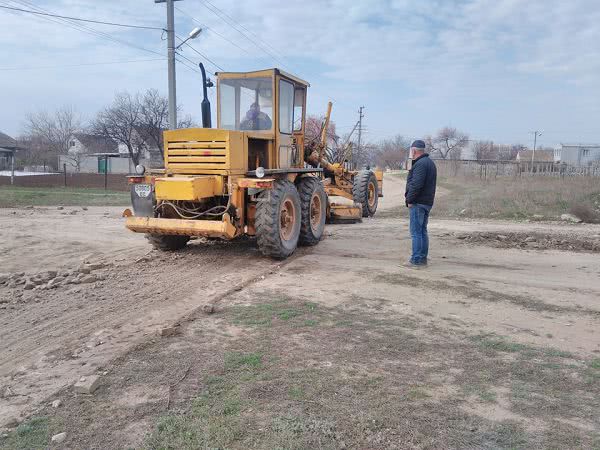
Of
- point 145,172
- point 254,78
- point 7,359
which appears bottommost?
point 7,359

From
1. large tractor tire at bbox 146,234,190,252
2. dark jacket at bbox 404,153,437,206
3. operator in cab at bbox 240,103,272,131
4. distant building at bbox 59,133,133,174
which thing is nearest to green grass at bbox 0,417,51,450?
large tractor tire at bbox 146,234,190,252

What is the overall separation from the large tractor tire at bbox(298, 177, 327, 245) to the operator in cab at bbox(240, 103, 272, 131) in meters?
1.35

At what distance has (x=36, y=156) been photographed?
53.8 m

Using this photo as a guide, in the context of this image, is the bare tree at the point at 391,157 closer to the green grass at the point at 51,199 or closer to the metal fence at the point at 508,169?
the metal fence at the point at 508,169

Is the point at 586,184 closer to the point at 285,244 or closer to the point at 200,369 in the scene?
the point at 285,244

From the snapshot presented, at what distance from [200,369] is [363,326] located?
177 centimetres

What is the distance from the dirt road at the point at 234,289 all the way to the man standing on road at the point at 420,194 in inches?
13.0

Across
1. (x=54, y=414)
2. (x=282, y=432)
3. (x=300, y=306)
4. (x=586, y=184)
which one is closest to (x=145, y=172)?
(x=300, y=306)

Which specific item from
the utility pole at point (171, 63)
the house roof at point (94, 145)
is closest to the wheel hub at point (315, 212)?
the utility pole at point (171, 63)

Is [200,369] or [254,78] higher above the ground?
[254,78]

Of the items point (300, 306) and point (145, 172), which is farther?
point (145, 172)

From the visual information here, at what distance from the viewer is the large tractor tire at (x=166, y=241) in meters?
8.36

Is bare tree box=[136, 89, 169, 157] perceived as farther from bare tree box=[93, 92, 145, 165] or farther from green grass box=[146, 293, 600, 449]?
green grass box=[146, 293, 600, 449]

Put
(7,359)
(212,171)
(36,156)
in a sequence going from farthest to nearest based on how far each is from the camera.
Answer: (36,156), (212,171), (7,359)
